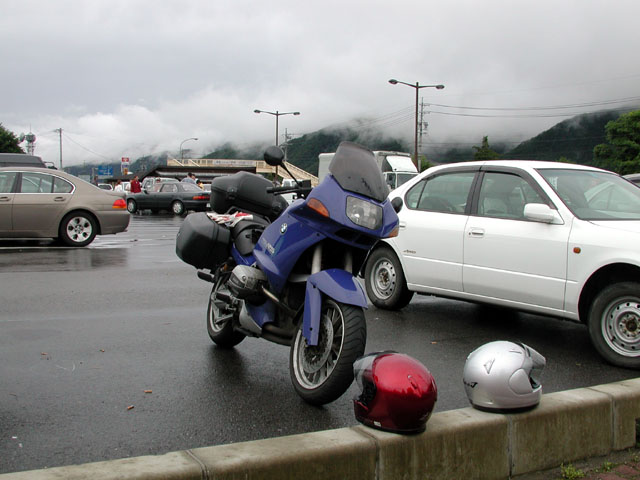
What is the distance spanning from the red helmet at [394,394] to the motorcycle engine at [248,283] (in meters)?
1.42

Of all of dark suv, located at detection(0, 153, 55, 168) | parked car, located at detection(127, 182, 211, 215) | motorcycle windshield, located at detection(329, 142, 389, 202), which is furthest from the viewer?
parked car, located at detection(127, 182, 211, 215)

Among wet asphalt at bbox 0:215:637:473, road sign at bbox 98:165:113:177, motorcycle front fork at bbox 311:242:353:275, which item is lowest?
wet asphalt at bbox 0:215:637:473

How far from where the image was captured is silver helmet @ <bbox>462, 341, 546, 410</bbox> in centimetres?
351

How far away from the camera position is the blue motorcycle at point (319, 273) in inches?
159

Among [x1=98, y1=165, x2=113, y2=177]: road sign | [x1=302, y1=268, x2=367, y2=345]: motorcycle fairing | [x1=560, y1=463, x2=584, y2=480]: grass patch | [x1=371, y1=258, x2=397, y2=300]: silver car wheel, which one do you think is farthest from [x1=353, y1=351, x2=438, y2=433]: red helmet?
[x1=98, y1=165, x2=113, y2=177]: road sign

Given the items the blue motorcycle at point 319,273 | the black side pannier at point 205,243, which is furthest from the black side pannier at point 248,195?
the black side pannier at point 205,243

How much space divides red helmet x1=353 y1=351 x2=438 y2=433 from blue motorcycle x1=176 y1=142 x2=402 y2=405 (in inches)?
21.8

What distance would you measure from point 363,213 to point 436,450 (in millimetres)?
1439

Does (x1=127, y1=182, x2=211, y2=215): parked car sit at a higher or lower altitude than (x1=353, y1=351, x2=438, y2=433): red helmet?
higher

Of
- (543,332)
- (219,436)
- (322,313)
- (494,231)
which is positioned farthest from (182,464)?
(543,332)

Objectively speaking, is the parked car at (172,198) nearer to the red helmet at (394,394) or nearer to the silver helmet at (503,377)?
the silver helmet at (503,377)

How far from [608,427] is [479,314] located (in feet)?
12.2

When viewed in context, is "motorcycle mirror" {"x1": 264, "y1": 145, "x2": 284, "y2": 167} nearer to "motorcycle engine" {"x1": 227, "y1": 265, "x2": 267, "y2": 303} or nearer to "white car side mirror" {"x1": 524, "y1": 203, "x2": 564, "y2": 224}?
"motorcycle engine" {"x1": 227, "y1": 265, "x2": 267, "y2": 303}

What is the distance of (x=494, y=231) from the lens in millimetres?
6371
